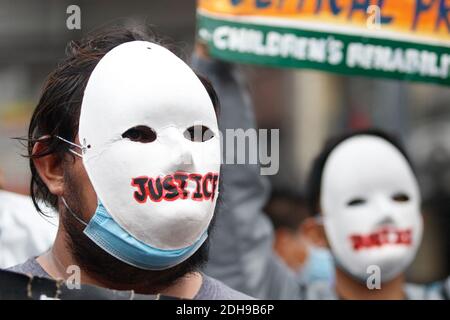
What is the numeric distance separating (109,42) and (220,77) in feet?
3.87

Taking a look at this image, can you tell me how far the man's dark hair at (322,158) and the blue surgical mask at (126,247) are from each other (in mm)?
1445

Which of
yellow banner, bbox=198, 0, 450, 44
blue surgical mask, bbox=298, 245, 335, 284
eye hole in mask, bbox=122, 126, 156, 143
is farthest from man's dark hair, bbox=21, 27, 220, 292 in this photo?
blue surgical mask, bbox=298, 245, 335, 284

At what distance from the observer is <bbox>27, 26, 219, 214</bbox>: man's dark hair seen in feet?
7.24

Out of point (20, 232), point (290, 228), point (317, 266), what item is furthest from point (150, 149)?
point (290, 228)

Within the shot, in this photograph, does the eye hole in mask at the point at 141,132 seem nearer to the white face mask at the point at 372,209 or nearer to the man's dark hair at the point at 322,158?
the white face mask at the point at 372,209

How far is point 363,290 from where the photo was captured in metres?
3.33

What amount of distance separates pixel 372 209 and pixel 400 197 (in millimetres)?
102

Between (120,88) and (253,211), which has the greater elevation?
(120,88)

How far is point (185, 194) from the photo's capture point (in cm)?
209

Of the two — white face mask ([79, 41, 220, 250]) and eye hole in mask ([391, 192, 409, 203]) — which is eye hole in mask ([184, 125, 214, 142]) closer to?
white face mask ([79, 41, 220, 250])

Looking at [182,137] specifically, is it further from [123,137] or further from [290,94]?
[290,94]

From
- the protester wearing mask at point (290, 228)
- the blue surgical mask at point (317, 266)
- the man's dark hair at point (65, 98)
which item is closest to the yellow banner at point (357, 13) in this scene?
the man's dark hair at point (65, 98)

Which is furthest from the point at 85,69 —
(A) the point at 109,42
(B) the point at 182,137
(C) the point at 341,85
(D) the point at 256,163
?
(C) the point at 341,85

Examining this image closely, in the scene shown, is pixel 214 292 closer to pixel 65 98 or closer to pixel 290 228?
pixel 65 98
